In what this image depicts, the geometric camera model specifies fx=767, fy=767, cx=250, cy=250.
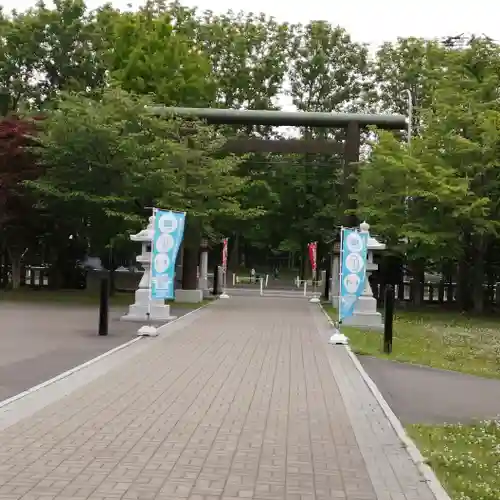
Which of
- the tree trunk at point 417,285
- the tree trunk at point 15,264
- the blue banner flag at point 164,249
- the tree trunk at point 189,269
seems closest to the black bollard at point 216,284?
the tree trunk at point 189,269

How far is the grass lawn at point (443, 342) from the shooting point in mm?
13883

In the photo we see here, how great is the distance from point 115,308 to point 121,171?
4.52m

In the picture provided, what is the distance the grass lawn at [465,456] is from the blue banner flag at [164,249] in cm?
1075

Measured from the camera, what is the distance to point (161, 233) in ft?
59.1

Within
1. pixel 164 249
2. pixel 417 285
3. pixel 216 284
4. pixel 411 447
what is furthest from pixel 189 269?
pixel 411 447

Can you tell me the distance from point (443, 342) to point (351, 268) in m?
2.71

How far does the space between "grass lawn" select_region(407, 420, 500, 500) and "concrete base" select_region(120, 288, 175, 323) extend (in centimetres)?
1255

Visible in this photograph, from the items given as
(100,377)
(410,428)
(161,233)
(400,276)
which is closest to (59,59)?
(400,276)

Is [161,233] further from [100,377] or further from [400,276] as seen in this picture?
[400,276]

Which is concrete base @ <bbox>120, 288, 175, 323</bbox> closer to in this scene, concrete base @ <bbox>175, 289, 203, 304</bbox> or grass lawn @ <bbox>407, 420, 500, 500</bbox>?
concrete base @ <bbox>175, 289, 203, 304</bbox>

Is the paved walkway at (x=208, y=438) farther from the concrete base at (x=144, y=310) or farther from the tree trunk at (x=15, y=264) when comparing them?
the tree trunk at (x=15, y=264)

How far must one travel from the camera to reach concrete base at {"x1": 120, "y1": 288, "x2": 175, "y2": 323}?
20.1m

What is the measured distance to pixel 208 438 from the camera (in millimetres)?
7180

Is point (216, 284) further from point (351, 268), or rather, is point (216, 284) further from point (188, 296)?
point (351, 268)
